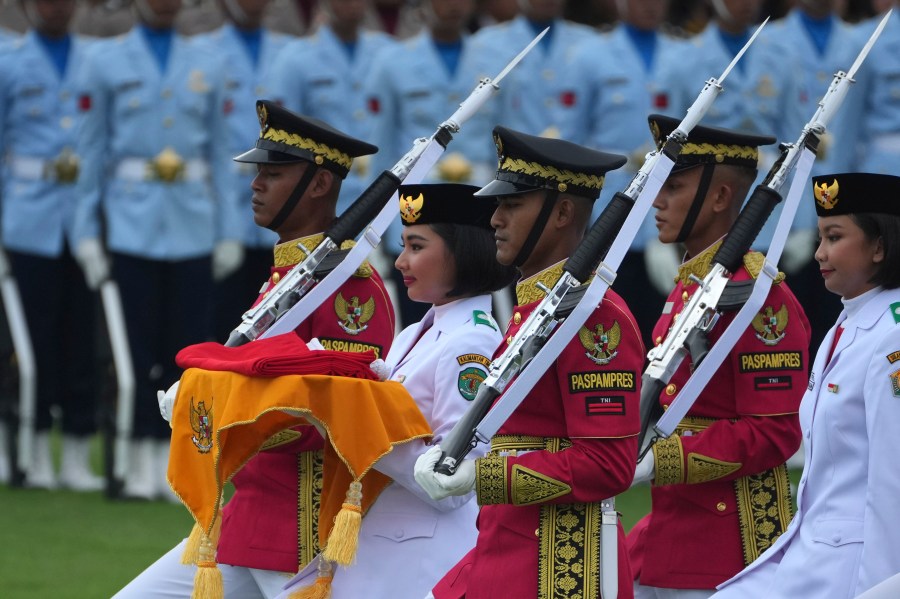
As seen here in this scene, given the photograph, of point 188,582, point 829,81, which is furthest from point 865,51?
point 829,81

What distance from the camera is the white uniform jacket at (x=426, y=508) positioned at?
541 centimetres

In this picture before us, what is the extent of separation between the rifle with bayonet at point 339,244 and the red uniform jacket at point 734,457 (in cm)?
105

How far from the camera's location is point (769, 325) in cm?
547

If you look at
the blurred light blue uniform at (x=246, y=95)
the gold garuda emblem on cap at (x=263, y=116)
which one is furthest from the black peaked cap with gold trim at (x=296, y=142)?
the blurred light blue uniform at (x=246, y=95)

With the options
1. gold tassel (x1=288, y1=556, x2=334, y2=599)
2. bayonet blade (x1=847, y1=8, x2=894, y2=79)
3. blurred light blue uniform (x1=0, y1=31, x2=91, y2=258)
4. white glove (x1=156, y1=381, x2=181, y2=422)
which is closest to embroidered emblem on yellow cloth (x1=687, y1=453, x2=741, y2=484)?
gold tassel (x1=288, y1=556, x2=334, y2=599)

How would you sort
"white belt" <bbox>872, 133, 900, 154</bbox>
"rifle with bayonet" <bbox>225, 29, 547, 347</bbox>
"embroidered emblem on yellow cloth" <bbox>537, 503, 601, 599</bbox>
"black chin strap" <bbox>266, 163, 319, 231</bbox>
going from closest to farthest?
"embroidered emblem on yellow cloth" <bbox>537, 503, 601, 599</bbox>, "rifle with bayonet" <bbox>225, 29, 547, 347</bbox>, "black chin strap" <bbox>266, 163, 319, 231</bbox>, "white belt" <bbox>872, 133, 900, 154</bbox>

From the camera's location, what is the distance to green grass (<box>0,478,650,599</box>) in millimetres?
8336

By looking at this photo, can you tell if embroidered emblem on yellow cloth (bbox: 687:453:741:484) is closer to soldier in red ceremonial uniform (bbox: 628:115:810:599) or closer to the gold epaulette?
soldier in red ceremonial uniform (bbox: 628:115:810:599)

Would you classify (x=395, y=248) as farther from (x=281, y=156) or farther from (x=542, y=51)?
Result: (x=281, y=156)

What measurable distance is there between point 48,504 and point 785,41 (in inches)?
189

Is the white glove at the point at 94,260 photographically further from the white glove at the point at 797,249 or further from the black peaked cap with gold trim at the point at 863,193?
the black peaked cap with gold trim at the point at 863,193

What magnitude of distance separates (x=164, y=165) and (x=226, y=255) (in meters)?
0.64

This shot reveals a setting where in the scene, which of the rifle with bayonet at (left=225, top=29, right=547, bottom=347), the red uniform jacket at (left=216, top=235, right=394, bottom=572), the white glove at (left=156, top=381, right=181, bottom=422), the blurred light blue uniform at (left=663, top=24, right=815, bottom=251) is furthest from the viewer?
the blurred light blue uniform at (left=663, top=24, right=815, bottom=251)

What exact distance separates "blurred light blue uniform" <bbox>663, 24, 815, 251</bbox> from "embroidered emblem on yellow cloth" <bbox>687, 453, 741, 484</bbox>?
543cm
